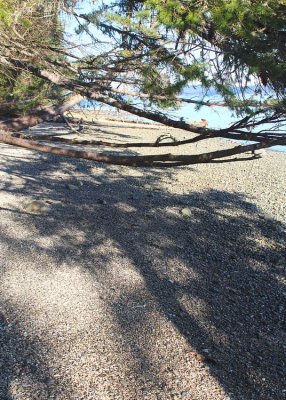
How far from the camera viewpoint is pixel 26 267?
5.48 meters

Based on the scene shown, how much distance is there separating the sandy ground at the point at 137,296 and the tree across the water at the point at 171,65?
5.29 feet

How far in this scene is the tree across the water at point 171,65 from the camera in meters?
3.99

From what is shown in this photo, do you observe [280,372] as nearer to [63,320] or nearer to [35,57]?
[63,320]

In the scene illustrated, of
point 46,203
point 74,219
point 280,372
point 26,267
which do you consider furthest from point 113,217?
point 280,372

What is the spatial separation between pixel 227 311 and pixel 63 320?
176 cm

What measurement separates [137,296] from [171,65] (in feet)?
8.59

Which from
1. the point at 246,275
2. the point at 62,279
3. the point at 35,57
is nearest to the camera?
the point at 35,57

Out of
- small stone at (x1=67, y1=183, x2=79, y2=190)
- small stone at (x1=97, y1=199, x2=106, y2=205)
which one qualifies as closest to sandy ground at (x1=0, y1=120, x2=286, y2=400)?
small stone at (x1=97, y1=199, x2=106, y2=205)

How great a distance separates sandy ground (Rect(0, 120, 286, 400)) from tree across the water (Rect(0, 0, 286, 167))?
63.4 inches

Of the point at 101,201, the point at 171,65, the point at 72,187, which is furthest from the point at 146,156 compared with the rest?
the point at 72,187

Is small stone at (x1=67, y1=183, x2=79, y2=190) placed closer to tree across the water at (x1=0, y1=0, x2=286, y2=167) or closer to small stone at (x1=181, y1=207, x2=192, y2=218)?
small stone at (x1=181, y1=207, x2=192, y2=218)

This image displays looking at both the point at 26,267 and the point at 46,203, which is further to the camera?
the point at 46,203

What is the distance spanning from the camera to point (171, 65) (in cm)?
502

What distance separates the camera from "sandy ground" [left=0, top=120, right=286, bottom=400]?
139 inches
